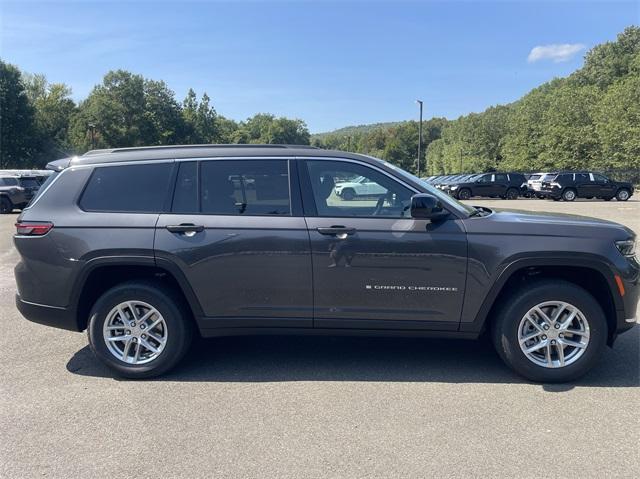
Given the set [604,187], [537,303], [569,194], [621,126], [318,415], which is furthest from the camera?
[621,126]

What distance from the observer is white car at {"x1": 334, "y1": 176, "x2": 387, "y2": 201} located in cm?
425

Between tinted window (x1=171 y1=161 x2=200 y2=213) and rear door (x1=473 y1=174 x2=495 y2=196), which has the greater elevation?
tinted window (x1=171 y1=161 x2=200 y2=213)

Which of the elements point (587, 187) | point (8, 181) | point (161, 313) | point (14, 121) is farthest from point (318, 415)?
point (14, 121)

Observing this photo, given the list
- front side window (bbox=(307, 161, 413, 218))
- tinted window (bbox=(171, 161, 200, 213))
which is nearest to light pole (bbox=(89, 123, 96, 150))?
tinted window (bbox=(171, 161, 200, 213))

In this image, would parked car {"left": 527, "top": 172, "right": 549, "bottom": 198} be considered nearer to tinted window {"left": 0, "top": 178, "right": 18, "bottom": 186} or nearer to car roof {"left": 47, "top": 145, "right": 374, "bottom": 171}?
tinted window {"left": 0, "top": 178, "right": 18, "bottom": 186}

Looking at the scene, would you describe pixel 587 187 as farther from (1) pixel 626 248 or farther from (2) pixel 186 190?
(2) pixel 186 190

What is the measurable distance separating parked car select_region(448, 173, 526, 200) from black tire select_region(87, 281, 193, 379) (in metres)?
28.8

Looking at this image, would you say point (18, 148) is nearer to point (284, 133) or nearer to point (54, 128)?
point (54, 128)

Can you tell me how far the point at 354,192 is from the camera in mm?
4316

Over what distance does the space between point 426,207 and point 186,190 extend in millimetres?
1987

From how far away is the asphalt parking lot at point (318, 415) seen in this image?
119 inches

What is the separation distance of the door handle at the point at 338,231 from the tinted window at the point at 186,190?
1072 mm

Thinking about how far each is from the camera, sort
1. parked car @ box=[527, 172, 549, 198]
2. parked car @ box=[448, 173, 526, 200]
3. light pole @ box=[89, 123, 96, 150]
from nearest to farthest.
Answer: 1. parked car @ box=[527, 172, 549, 198]
2. parked car @ box=[448, 173, 526, 200]
3. light pole @ box=[89, 123, 96, 150]

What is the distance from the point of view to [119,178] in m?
4.34
